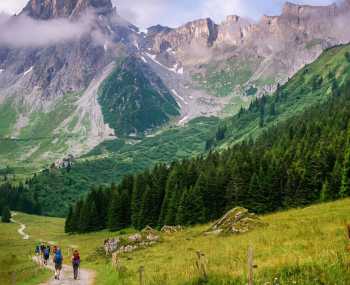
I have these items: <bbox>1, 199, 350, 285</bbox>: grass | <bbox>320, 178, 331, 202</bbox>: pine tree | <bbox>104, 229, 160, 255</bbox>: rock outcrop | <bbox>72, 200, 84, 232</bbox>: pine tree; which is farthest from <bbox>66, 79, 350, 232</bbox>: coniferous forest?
<bbox>1, 199, 350, 285</bbox>: grass

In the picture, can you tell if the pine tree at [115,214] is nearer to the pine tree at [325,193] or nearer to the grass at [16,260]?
the grass at [16,260]

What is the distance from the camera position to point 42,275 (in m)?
49.4

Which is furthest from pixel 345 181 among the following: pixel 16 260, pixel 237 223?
pixel 16 260

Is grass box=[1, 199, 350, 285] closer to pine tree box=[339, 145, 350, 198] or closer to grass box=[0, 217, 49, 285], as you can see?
grass box=[0, 217, 49, 285]

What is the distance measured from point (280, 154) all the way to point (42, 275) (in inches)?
3243

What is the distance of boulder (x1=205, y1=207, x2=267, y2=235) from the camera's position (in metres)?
56.4

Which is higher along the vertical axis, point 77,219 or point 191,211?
point 191,211

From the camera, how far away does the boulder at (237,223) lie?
56.4 m

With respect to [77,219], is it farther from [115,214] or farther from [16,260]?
[16,260]

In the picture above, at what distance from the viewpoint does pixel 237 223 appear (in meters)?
58.1

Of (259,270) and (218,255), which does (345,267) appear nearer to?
(259,270)

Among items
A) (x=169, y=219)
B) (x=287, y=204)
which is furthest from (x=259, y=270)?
(x=169, y=219)

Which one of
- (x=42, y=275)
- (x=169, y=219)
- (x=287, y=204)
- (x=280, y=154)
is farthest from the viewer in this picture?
(x=280, y=154)

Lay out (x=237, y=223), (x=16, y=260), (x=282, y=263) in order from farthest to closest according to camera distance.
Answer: (x=16, y=260) → (x=237, y=223) → (x=282, y=263)
